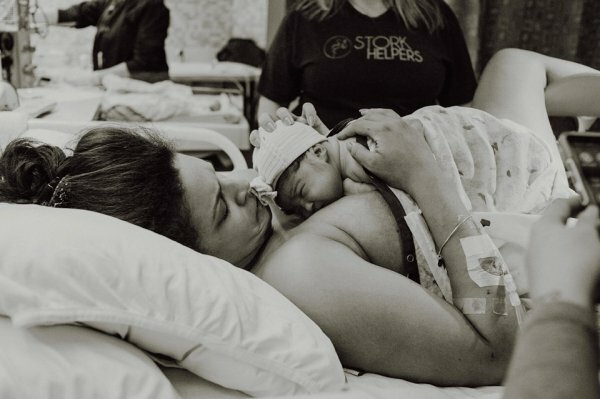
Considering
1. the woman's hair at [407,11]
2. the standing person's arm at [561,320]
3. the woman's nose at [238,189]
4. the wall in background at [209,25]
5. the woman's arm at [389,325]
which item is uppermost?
the standing person's arm at [561,320]

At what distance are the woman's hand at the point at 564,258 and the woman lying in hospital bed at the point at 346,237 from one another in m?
0.45

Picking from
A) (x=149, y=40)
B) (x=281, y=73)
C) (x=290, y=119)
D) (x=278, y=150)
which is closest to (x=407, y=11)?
(x=281, y=73)

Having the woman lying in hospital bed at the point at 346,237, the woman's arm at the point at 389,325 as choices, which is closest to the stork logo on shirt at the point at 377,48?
the woman lying in hospital bed at the point at 346,237

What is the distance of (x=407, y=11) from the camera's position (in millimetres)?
1707

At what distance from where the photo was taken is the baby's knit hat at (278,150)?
3.86 ft

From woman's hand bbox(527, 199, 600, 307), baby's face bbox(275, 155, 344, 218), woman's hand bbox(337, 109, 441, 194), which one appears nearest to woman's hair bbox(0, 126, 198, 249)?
baby's face bbox(275, 155, 344, 218)

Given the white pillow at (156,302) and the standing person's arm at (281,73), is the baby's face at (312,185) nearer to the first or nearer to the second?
the white pillow at (156,302)

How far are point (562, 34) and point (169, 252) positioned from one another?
115 cm

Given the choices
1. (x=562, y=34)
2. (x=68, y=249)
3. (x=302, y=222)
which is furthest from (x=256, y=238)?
(x=562, y=34)

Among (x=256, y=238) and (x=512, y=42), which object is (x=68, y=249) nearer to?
(x=256, y=238)

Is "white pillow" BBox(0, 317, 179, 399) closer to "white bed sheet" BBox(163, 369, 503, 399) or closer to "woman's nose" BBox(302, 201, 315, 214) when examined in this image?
"white bed sheet" BBox(163, 369, 503, 399)

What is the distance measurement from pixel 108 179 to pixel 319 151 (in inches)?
15.6

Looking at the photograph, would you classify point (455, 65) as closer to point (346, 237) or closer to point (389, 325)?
point (346, 237)

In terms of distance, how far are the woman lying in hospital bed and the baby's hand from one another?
0.08 feet
